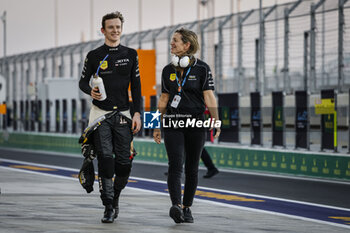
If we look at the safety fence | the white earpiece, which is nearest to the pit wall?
the safety fence

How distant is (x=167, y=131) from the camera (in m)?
8.02

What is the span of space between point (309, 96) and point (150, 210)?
39.0 feet

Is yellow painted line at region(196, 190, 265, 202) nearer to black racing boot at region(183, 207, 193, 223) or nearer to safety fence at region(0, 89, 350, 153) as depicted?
black racing boot at region(183, 207, 193, 223)

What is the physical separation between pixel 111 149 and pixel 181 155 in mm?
632

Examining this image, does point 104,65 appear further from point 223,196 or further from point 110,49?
point 223,196

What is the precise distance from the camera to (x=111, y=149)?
7973 millimetres

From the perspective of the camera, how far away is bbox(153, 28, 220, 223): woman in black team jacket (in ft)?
26.1

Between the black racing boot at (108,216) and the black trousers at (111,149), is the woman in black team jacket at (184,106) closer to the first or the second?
the black trousers at (111,149)

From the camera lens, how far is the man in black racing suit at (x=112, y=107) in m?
7.95

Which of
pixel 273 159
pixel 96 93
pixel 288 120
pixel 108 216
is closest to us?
pixel 108 216

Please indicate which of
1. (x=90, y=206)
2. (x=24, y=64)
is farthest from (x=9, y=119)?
(x=90, y=206)

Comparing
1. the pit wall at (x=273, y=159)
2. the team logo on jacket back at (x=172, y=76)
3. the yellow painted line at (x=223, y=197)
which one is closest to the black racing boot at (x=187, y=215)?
the team logo on jacket back at (x=172, y=76)

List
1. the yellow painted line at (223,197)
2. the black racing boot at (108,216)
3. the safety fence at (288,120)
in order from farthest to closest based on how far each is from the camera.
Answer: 1. the safety fence at (288,120)
2. the yellow painted line at (223,197)
3. the black racing boot at (108,216)

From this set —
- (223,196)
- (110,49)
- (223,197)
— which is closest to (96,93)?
(110,49)
